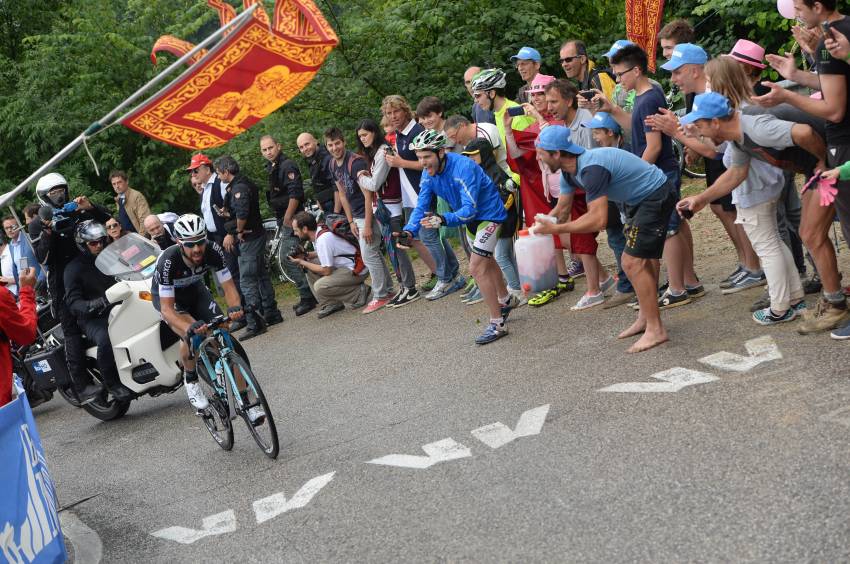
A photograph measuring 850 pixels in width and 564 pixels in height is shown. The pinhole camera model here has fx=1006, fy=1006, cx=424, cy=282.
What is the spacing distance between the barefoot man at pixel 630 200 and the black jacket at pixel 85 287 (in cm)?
449

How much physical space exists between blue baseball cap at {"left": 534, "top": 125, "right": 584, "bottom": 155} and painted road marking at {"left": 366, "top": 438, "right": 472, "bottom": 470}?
2.53m

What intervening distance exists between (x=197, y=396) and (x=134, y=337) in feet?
5.92

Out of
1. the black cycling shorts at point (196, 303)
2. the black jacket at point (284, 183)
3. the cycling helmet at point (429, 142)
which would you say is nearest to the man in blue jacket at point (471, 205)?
the cycling helmet at point (429, 142)

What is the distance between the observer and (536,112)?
32.5 feet

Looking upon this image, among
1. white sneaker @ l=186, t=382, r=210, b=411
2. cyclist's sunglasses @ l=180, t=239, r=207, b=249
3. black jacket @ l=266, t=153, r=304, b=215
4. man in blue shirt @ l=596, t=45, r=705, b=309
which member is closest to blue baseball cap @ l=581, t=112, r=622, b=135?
man in blue shirt @ l=596, t=45, r=705, b=309

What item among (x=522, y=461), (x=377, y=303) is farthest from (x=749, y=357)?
(x=377, y=303)

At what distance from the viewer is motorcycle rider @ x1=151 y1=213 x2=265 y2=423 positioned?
26.2ft

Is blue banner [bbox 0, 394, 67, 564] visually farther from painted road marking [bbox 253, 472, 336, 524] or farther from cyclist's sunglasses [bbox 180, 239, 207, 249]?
cyclist's sunglasses [bbox 180, 239, 207, 249]

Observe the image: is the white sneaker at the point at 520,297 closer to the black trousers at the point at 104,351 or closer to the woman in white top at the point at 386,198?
the woman in white top at the point at 386,198

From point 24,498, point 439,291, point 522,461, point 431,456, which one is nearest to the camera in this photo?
point 24,498

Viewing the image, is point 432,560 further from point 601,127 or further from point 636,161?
point 601,127

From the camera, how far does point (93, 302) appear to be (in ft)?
31.4

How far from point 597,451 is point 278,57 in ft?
10.5

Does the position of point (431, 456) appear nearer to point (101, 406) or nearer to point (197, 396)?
point (197, 396)
